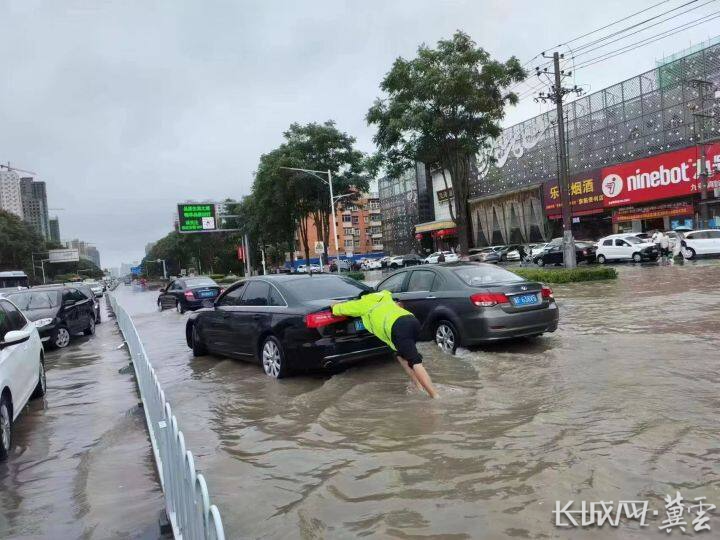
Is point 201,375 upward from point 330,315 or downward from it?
downward

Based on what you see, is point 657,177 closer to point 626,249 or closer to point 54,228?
point 626,249

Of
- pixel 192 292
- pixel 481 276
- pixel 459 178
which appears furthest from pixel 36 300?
pixel 459 178

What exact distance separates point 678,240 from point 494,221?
95.0 feet

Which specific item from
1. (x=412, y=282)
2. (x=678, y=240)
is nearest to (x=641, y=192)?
(x=678, y=240)

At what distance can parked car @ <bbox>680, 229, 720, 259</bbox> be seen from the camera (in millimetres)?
26641

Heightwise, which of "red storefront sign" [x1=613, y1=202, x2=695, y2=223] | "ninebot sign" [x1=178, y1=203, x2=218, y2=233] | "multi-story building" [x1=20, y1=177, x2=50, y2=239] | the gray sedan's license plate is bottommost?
the gray sedan's license plate

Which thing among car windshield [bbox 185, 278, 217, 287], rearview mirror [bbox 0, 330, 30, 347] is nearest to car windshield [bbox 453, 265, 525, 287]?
rearview mirror [bbox 0, 330, 30, 347]

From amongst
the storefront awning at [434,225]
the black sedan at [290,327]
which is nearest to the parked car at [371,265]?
the storefront awning at [434,225]

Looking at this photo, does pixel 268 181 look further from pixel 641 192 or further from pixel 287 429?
pixel 287 429

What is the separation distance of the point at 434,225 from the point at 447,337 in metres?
56.7

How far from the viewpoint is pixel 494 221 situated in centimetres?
5559

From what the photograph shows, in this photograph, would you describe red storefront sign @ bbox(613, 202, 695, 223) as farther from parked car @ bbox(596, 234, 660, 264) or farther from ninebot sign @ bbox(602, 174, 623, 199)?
parked car @ bbox(596, 234, 660, 264)

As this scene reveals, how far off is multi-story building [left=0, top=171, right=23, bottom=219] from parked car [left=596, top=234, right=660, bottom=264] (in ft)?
343

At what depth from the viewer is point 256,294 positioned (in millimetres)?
8383
